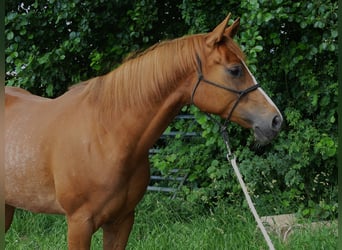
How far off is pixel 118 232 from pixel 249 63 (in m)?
2.12

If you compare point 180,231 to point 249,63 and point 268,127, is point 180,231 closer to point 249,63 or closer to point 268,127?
point 249,63

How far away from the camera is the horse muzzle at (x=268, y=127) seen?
212cm

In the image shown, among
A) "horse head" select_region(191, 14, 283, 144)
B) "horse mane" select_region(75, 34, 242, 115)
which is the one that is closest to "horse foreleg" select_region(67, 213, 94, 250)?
"horse mane" select_region(75, 34, 242, 115)

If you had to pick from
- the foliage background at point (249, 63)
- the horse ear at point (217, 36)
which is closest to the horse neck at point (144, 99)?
the horse ear at point (217, 36)

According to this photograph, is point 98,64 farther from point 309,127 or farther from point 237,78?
point 237,78

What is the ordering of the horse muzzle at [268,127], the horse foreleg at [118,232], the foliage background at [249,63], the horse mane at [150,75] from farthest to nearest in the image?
the foliage background at [249,63]
the horse foreleg at [118,232]
the horse mane at [150,75]
the horse muzzle at [268,127]

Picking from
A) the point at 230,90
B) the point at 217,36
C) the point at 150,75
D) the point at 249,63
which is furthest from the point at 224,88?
the point at 249,63

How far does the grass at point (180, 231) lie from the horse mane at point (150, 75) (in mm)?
1626

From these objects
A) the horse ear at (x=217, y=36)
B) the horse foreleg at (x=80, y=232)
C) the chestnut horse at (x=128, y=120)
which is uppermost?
the horse ear at (x=217, y=36)

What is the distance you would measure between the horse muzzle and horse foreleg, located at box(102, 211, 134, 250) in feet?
2.82

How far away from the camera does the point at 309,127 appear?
4312 millimetres

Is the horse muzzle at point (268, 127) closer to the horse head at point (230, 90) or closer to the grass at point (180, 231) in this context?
the horse head at point (230, 90)

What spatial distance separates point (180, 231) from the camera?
4.04m

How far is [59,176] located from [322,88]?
2837 mm
